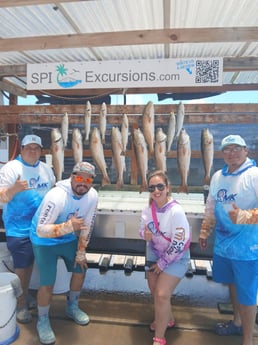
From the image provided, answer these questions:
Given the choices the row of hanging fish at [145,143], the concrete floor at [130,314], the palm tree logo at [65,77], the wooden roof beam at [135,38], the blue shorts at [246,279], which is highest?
the wooden roof beam at [135,38]

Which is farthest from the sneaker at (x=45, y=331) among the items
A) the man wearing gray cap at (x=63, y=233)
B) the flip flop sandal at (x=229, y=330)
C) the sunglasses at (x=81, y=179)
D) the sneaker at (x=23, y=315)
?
the flip flop sandal at (x=229, y=330)

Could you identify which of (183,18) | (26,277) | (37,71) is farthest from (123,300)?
(183,18)

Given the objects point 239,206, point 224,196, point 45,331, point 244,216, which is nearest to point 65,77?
point 224,196

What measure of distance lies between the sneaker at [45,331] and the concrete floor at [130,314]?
61 millimetres

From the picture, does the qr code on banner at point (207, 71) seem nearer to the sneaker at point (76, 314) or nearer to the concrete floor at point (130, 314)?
the concrete floor at point (130, 314)

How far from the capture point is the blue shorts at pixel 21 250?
3.15m

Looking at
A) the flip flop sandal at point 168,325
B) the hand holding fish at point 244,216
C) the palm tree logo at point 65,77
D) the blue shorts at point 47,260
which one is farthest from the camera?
the palm tree logo at point 65,77

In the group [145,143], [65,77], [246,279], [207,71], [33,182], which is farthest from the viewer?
[145,143]

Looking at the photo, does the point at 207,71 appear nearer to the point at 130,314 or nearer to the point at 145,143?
the point at 145,143

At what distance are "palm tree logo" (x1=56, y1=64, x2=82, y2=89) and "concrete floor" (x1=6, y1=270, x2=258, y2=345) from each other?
2.39 meters

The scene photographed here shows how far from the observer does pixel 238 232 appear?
8.73ft

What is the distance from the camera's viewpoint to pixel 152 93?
208 inches

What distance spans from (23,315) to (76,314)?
0.50 m

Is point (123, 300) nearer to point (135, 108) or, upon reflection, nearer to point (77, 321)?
point (77, 321)
